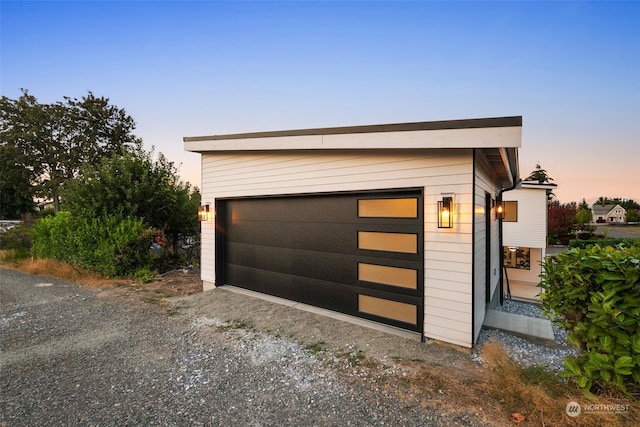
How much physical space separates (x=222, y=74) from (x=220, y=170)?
179 inches

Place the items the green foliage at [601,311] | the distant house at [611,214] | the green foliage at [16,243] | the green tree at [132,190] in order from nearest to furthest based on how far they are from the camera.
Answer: the green foliage at [601,311], the green tree at [132,190], the green foliage at [16,243], the distant house at [611,214]

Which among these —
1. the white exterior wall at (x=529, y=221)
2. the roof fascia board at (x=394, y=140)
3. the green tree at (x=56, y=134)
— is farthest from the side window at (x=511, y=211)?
the green tree at (x=56, y=134)

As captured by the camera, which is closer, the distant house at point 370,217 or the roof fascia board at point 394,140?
the roof fascia board at point 394,140

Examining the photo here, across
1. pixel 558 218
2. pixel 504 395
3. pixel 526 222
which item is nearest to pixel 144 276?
pixel 504 395

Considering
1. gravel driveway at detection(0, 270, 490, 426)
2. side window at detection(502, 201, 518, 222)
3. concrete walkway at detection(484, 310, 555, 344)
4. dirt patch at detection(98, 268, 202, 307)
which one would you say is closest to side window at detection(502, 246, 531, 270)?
side window at detection(502, 201, 518, 222)

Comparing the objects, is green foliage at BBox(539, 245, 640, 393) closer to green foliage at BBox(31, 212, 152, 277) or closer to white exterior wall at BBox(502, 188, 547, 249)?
green foliage at BBox(31, 212, 152, 277)

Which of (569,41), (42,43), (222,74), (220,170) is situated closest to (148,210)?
(220,170)

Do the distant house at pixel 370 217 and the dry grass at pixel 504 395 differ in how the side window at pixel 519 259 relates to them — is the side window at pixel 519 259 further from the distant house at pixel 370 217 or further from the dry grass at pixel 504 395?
the dry grass at pixel 504 395

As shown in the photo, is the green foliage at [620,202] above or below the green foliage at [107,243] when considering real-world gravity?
above

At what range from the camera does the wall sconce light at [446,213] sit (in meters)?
3.68

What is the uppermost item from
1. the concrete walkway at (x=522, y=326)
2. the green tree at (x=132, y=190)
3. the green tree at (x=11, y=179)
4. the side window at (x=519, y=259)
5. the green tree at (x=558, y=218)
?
the green tree at (x=11, y=179)

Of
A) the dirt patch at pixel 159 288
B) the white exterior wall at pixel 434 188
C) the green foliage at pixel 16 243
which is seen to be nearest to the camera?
the white exterior wall at pixel 434 188

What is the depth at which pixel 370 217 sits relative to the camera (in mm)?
4523

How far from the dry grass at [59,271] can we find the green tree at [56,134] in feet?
55.9
